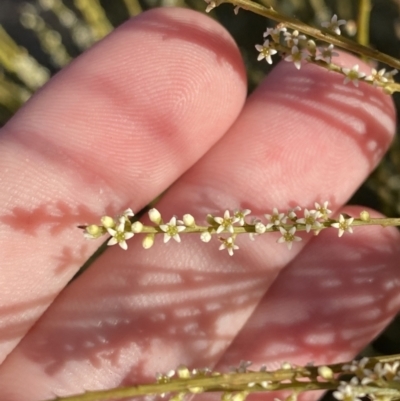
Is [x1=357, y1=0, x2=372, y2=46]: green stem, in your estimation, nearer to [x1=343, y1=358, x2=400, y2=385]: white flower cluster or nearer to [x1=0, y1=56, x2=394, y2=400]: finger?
[x1=0, y1=56, x2=394, y2=400]: finger

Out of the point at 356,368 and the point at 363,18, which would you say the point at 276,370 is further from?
the point at 363,18

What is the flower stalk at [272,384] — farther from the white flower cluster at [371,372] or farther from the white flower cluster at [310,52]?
the white flower cluster at [310,52]

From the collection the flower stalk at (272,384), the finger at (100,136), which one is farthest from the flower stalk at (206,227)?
the finger at (100,136)

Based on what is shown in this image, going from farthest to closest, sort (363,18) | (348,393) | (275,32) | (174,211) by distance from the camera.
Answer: (174,211)
(363,18)
(275,32)
(348,393)

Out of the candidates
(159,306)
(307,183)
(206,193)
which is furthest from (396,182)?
(159,306)

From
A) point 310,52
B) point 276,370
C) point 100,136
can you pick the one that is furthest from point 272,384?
point 100,136

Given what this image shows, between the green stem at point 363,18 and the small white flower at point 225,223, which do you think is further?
the green stem at point 363,18

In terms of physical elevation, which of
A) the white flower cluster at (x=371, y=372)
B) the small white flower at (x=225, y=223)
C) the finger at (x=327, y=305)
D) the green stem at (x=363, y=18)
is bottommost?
the finger at (x=327, y=305)

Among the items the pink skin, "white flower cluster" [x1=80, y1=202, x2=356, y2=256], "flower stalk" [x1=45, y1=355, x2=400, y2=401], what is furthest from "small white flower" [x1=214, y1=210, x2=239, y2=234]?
the pink skin
